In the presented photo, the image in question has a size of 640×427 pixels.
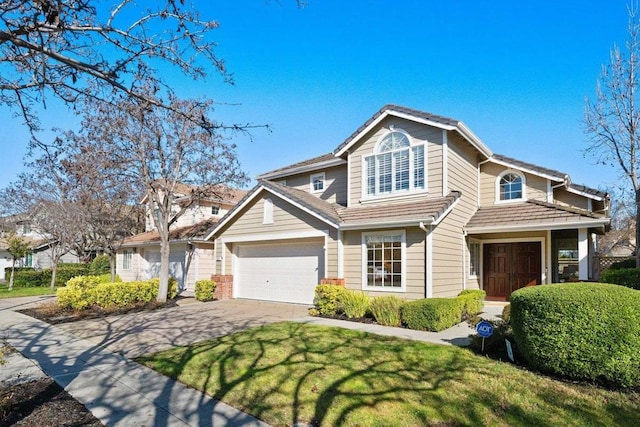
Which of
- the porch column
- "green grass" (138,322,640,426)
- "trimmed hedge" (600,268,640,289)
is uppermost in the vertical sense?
the porch column

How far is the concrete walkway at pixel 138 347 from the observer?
4926 millimetres

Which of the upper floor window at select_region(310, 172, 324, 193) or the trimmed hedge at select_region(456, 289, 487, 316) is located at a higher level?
the upper floor window at select_region(310, 172, 324, 193)

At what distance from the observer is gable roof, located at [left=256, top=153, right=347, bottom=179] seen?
53.5ft

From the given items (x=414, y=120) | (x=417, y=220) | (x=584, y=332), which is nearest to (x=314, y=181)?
(x=414, y=120)

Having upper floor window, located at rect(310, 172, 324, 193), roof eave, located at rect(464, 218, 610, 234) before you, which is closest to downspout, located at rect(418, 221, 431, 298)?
roof eave, located at rect(464, 218, 610, 234)

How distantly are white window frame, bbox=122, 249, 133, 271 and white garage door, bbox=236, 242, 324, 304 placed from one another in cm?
1189

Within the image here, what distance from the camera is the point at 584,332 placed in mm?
5637

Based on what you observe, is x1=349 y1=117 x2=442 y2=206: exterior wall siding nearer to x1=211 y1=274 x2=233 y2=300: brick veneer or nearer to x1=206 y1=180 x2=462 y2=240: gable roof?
x1=206 y1=180 x2=462 y2=240: gable roof

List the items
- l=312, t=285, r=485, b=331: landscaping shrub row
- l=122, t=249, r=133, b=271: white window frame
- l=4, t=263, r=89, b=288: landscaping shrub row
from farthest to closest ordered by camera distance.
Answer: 1. l=4, t=263, r=89, b=288: landscaping shrub row
2. l=122, t=249, r=133, b=271: white window frame
3. l=312, t=285, r=485, b=331: landscaping shrub row

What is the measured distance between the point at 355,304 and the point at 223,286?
761 centimetres

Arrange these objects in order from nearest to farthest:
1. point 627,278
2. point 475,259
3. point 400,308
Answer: point 400,308
point 627,278
point 475,259

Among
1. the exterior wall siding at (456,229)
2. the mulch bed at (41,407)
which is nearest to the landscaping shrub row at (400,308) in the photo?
the exterior wall siding at (456,229)

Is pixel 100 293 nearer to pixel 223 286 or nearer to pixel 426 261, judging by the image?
pixel 223 286

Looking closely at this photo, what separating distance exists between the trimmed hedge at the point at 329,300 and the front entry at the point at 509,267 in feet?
21.4
